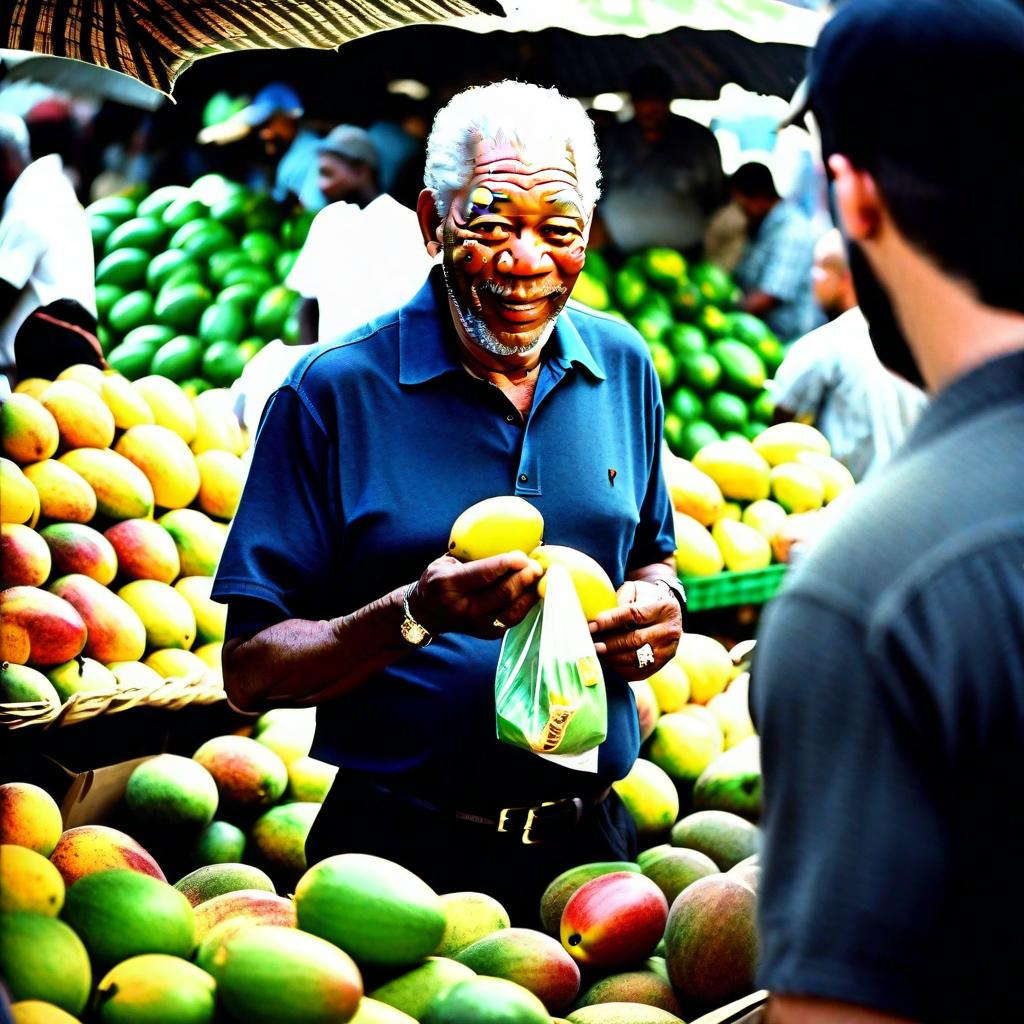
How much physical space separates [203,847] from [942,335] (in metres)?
2.14

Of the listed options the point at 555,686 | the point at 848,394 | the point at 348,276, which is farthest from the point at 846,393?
the point at 555,686

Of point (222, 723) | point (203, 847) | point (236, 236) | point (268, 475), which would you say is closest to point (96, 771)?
point (203, 847)

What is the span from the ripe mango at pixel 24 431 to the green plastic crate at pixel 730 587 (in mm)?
1809

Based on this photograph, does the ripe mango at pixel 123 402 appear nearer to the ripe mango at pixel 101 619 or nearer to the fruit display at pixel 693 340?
the ripe mango at pixel 101 619

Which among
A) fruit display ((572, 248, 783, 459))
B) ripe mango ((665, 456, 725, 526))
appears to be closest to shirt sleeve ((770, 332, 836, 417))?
fruit display ((572, 248, 783, 459))

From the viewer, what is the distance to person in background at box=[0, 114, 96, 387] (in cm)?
292

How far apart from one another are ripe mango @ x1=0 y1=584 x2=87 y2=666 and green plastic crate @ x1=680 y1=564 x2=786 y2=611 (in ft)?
5.71

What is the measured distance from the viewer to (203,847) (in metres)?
2.70

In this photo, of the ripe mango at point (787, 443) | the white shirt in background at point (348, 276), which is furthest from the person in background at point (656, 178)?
the white shirt in background at point (348, 276)

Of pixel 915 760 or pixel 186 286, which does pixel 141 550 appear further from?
pixel 915 760

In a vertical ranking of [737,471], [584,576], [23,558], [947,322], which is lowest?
[23,558]

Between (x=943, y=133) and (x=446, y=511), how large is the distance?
1.19 metres

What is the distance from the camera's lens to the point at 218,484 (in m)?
3.60

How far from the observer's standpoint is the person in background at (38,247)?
2916 millimetres
